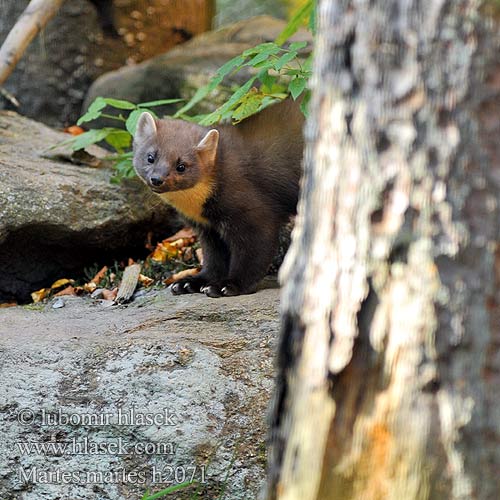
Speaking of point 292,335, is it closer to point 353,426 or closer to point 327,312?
point 327,312

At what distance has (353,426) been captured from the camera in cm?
234

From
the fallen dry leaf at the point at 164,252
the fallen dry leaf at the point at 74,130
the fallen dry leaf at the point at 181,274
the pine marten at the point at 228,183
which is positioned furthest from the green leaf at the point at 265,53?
the fallen dry leaf at the point at 74,130

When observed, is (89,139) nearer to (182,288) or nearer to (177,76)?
(182,288)

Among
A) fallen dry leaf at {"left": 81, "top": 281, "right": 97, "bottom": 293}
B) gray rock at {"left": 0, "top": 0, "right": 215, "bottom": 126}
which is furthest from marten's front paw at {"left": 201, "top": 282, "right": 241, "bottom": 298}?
gray rock at {"left": 0, "top": 0, "right": 215, "bottom": 126}

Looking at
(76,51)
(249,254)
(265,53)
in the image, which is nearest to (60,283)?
(249,254)

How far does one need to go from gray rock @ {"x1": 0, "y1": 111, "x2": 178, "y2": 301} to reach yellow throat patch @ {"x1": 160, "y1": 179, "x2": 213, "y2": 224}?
73 cm

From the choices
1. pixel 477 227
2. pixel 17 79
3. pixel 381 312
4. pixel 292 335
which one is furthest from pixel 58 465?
pixel 17 79

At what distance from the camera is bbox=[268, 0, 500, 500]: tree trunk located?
7.22 ft

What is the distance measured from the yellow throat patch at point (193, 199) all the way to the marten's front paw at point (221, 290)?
521 millimetres

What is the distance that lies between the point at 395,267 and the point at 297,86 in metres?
2.87

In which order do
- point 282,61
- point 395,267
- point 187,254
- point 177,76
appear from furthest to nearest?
point 177,76 → point 187,254 → point 282,61 → point 395,267

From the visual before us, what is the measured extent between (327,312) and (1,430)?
220 cm

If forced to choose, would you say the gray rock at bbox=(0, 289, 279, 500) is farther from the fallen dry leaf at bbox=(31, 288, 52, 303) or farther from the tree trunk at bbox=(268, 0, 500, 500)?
the fallen dry leaf at bbox=(31, 288, 52, 303)

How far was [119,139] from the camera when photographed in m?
6.95
